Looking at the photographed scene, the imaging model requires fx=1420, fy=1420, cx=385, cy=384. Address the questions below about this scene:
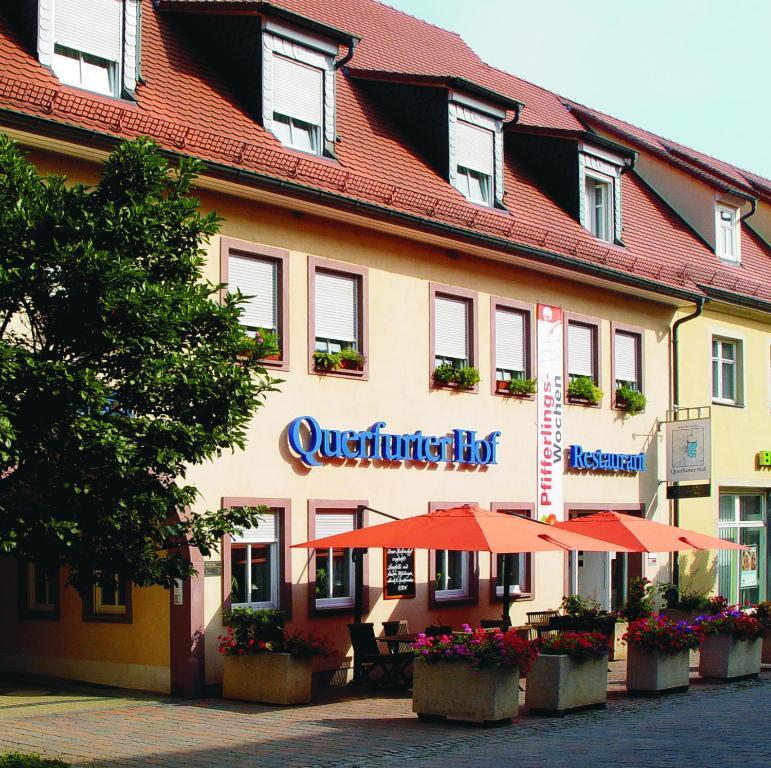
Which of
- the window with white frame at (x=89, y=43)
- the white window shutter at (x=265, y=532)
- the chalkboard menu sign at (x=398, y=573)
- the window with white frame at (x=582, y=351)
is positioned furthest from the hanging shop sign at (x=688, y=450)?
the window with white frame at (x=89, y=43)

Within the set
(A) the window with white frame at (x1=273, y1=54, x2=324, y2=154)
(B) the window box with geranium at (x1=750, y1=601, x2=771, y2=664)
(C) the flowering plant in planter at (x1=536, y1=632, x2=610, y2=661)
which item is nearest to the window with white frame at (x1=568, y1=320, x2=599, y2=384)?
(B) the window box with geranium at (x1=750, y1=601, x2=771, y2=664)

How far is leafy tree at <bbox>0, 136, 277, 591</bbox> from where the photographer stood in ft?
32.2

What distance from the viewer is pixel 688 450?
24.2 meters

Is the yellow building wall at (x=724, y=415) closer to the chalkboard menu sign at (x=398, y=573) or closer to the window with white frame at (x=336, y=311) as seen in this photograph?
the chalkboard menu sign at (x=398, y=573)

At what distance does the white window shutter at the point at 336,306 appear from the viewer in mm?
18531

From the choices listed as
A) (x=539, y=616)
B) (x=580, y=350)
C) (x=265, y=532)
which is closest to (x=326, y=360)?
(x=265, y=532)

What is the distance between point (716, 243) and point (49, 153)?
16.1 m

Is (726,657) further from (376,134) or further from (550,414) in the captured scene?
(376,134)

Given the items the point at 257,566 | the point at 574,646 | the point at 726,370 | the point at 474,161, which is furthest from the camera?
the point at 726,370

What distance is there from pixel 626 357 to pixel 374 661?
9.09 meters

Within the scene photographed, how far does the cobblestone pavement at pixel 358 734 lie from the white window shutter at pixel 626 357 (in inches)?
318

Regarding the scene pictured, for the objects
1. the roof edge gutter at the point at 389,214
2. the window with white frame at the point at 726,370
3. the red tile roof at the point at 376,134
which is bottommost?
the window with white frame at the point at 726,370

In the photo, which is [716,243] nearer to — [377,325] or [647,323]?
[647,323]

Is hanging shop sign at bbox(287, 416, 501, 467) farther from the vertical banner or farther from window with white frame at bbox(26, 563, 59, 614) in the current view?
window with white frame at bbox(26, 563, 59, 614)
